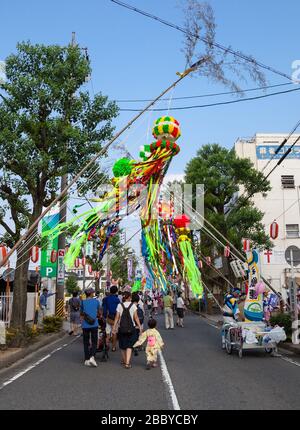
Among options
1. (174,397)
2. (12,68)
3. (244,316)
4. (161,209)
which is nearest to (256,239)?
(161,209)

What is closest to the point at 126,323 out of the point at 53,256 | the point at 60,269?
the point at 60,269

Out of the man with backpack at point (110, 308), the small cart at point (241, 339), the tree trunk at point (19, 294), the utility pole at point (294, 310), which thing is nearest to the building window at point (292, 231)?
the utility pole at point (294, 310)

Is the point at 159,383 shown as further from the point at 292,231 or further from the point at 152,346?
the point at 292,231

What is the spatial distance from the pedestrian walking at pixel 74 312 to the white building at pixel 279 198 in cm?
1708

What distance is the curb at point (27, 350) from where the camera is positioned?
407 inches

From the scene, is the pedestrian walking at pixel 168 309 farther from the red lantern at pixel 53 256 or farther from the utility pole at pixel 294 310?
the utility pole at pixel 294 310

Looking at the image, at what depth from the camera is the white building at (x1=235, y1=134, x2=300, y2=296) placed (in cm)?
3222

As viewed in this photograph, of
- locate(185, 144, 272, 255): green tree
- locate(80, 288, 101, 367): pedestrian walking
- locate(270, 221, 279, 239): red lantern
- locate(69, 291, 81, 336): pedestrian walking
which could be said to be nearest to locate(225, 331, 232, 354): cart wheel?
locate(80, 288, 101, 367): pedestrian walking

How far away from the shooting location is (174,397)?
22.2 feet

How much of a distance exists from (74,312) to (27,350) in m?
5.58

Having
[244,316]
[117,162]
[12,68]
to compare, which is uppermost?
[12,68]

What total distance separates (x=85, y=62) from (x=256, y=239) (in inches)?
628

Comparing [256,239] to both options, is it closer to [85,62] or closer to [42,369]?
[85,62]
